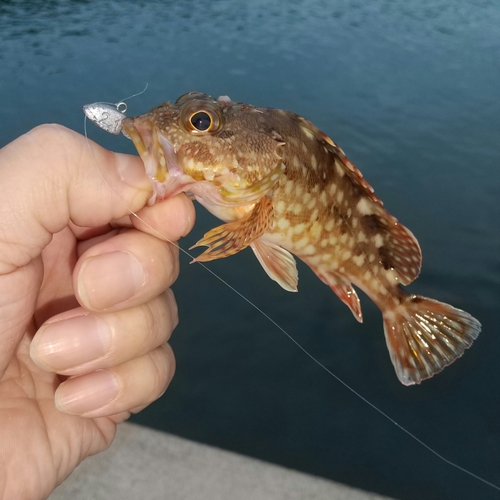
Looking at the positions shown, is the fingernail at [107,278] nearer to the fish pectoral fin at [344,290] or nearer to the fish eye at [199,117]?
the fish eye at [199,117]

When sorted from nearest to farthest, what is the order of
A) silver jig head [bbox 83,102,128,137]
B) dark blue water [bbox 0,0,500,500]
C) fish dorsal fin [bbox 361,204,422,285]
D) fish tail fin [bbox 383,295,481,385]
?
silver jig head [bbox 83,102,128,137], fish dorsal fin [bbox 361,204,422,285], fish tail fin [bbox 383,295,481,385], dark blue water [bbox 0,0,500,500]

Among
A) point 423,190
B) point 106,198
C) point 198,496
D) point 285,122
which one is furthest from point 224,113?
point 423,190

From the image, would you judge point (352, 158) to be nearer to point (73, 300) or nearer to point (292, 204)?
point (292, 204)

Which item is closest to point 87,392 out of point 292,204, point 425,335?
point 292,204

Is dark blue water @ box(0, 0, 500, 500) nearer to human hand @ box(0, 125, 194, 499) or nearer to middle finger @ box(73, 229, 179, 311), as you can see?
human hand @ box(0, 125, 194, 499)

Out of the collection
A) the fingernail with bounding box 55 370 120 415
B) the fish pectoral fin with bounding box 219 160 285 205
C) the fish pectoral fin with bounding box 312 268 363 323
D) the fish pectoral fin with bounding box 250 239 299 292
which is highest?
the fish pectoral fin with bounding box 219 160 285 205

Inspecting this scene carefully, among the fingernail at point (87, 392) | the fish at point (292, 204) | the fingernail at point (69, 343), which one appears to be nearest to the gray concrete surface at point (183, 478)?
the fingernail at point (87, 392)

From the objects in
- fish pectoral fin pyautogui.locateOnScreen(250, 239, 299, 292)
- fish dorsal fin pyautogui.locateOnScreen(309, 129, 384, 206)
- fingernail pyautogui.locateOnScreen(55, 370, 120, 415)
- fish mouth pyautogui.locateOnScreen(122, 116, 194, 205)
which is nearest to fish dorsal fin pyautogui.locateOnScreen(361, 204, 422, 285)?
fish dorsal fin pyautogui.locateOnScreen(309, 129, 384, 206)
